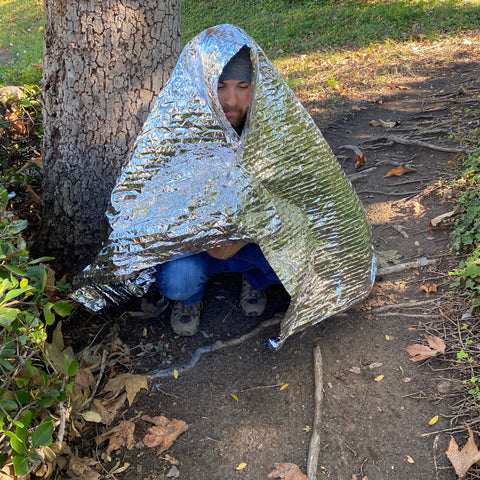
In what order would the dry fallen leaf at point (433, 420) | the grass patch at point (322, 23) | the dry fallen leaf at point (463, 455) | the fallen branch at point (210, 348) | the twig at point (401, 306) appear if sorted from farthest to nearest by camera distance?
the grass patch at point (322, 23)
the twig at point (401, 306)
the fallen branch at point (210, 348)
the dry fallen leaf at point (433, 420)
the dry fallen leaf at point (463, 455)

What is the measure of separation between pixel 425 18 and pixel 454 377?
7724 millimetres

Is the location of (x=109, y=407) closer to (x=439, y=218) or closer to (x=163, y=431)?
(x=163, y=431)

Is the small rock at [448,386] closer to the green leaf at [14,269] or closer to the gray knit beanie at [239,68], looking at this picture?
the gray knit beanie at [239,68]

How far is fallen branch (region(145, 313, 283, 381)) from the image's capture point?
242 cm

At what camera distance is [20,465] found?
4.73ft

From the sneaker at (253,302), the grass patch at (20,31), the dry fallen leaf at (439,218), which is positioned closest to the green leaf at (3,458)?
the sneaker at (253,302)

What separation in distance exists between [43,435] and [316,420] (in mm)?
1147

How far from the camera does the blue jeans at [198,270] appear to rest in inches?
95.6

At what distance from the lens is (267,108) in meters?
Answer: 2.00

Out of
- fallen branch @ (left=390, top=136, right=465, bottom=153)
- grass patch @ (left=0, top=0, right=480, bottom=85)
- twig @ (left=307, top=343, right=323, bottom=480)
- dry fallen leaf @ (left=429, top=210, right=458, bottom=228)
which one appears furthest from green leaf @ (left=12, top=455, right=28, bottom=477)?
grass patch @ (left=0, top=0, right=480, bottom=85)

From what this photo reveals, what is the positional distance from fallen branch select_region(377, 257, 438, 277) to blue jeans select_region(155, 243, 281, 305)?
710 millimetres

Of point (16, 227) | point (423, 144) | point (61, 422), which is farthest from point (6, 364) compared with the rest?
point (423, 144)

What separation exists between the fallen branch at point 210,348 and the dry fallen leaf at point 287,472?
72 cm

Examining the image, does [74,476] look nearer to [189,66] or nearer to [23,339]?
[23,339]
